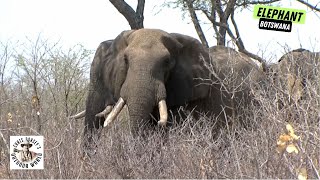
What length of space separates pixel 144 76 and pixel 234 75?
1474 millimetres

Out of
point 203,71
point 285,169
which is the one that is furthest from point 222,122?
point 285,169

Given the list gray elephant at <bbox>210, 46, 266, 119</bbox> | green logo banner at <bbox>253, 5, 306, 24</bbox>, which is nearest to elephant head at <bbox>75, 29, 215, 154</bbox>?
gray elephant at <bbox>210, 46, 266, 119</bbox>

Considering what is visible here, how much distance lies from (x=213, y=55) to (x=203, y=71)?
0.97 meters

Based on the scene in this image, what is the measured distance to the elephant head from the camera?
23.8ft

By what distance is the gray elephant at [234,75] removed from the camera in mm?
7832

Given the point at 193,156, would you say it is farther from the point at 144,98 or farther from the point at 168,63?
the point at 168,63

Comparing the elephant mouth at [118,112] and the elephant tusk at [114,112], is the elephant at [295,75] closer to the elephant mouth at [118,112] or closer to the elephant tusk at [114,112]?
the elephant mouth at [118,112]

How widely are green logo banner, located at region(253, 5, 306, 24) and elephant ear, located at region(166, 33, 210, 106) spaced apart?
0.92 m

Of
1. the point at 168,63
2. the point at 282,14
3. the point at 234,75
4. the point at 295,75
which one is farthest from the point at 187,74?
the point at 295,75

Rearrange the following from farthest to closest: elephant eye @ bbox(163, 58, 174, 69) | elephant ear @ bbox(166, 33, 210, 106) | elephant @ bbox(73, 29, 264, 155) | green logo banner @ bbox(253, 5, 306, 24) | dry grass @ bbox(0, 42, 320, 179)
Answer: elephant ear @ bbox(166, 33, 210, 106), elephant eye @ bbox(163, 58, 174, 69), elephant @ bbox(73, 29, 264, 155), green logo banner @ bbox(253, 5, 306, 24), dry grass @ bbox(0, 42, 320, 179)

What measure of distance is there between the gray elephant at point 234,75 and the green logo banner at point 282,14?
0.64m

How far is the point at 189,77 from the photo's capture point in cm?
786

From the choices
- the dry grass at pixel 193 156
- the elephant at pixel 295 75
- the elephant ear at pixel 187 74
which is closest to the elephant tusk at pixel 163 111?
the elephant ear at pixel 187 74

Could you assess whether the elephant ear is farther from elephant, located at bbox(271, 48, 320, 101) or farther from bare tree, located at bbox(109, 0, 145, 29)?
bare tree, located at bbox(109, 0, 145, 29)
